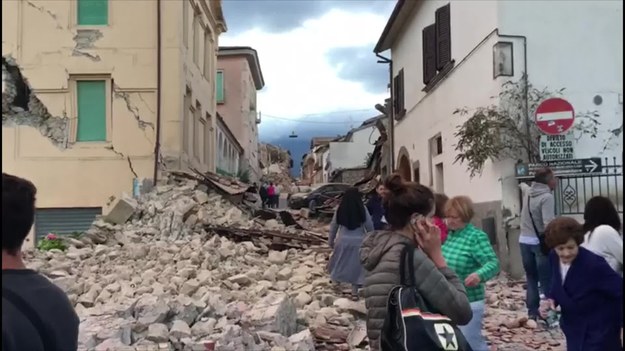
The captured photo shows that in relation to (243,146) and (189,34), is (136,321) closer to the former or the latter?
(189,34)

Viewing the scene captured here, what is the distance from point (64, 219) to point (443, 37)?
10021 mm

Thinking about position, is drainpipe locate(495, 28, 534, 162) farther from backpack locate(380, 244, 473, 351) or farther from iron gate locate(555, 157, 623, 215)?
backpack locate(380, 244, 473, 351)

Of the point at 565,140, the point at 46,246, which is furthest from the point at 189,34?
the point at 565,140

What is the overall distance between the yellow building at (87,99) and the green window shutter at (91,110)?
25 millimetres

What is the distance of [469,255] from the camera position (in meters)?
4.68

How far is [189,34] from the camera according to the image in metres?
18.6

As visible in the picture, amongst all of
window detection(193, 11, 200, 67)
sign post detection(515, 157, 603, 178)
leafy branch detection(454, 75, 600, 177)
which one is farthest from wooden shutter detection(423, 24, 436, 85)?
window detection(193, 11, 200, 67)

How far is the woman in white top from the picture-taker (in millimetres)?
4617

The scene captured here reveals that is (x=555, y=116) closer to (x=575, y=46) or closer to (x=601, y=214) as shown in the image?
(x=575, y=46)

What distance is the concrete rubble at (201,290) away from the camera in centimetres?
639

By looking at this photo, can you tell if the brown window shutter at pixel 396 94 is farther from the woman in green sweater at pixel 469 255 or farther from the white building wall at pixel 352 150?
the white building wall at pixel 352 150

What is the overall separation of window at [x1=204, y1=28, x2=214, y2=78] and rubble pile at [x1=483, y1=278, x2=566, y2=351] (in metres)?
15.0

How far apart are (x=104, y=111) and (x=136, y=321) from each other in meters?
10.9

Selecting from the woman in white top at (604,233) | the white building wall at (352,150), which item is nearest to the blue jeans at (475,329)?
the woman in white top at (604,233)
